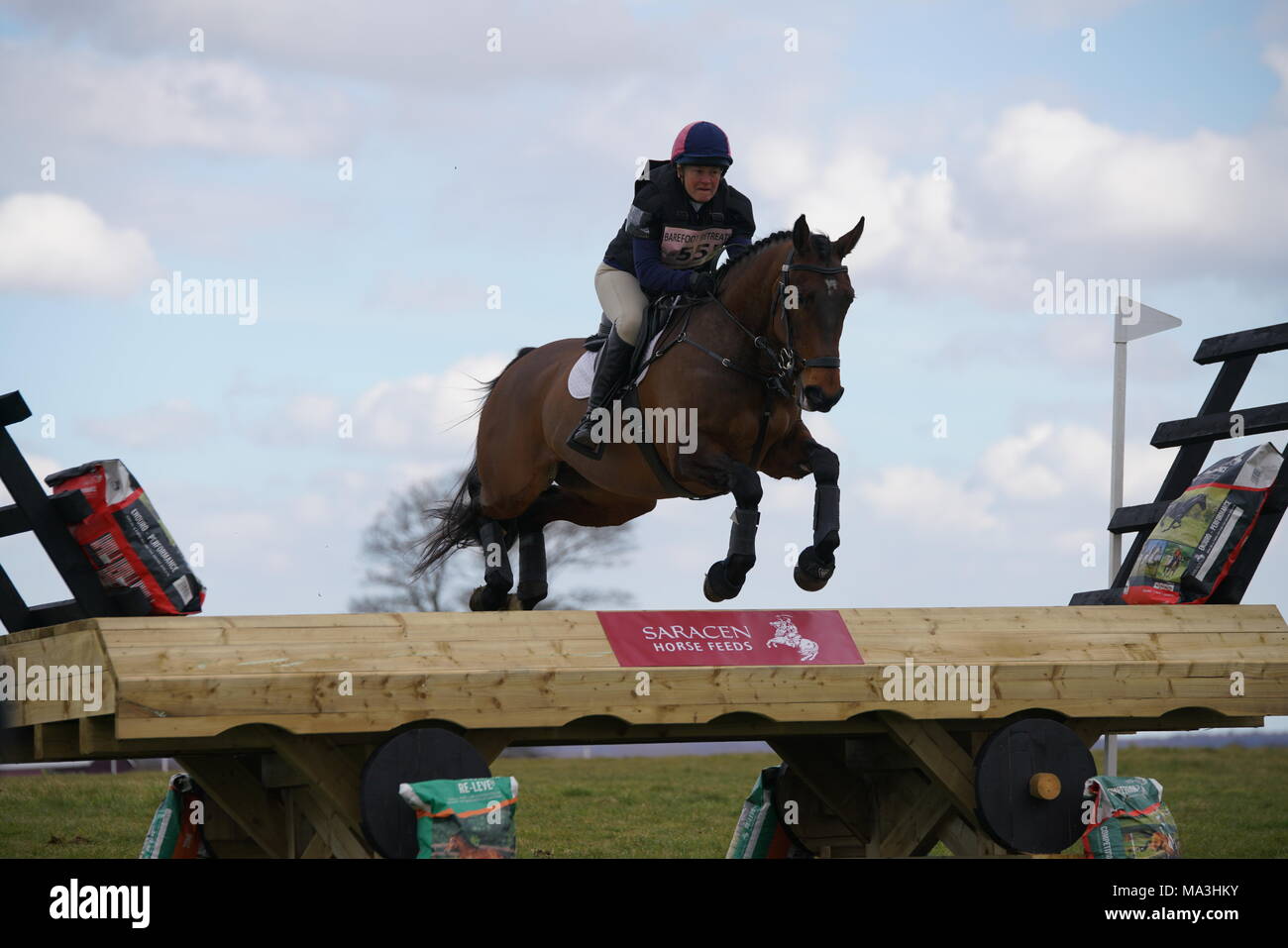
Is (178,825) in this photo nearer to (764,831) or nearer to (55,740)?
(55,740)

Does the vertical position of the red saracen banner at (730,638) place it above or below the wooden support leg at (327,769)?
above

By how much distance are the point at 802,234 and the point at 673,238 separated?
30.0 inches

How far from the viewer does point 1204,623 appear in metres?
6.27

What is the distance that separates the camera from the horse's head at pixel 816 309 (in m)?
5.80

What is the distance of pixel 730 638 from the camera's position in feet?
18.2

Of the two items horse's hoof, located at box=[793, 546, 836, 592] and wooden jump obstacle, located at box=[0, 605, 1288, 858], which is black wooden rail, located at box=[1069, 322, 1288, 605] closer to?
wooden jump obstacle, located at box=[0, 605, 1288, 858]

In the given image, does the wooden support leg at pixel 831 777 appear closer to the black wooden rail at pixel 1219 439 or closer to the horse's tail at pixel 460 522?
the black wooden rail at pixel 1219 439

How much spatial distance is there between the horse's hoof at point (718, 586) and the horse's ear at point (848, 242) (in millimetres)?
1330

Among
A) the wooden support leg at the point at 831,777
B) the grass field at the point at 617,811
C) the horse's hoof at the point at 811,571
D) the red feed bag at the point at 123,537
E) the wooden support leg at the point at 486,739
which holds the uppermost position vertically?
the red feed bag at the point at 123,537

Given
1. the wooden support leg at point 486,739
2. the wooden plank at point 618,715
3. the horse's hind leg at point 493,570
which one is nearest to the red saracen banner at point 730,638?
the wooden plank at point 618,715

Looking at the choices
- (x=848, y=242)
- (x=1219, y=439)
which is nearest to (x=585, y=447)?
(x=848, y=242)
